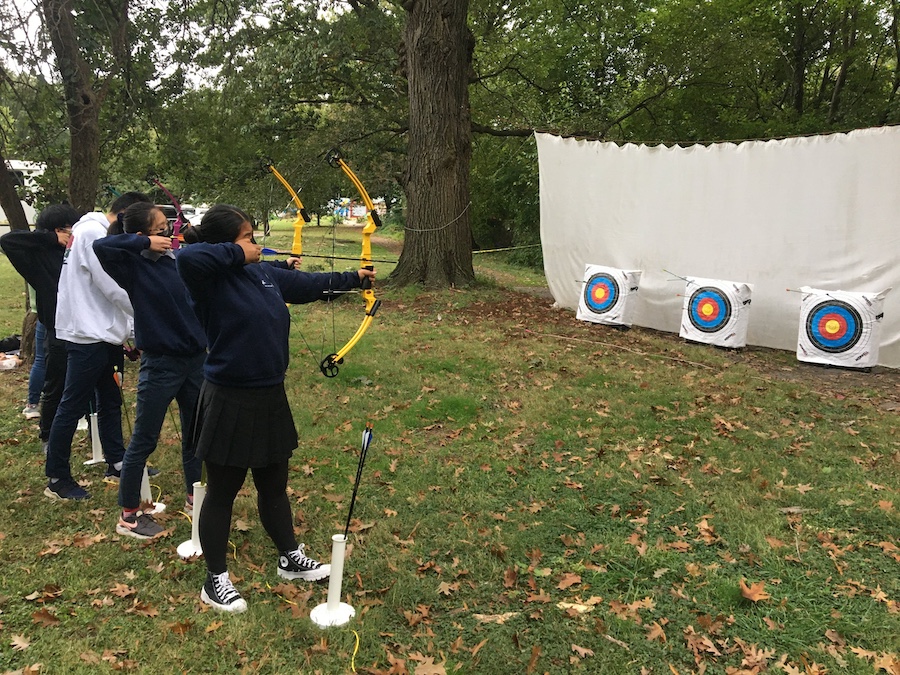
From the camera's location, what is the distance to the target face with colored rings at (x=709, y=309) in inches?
268

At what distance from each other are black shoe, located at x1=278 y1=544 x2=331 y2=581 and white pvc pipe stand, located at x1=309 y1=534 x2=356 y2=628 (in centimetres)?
21

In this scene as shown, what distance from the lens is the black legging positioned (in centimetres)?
230

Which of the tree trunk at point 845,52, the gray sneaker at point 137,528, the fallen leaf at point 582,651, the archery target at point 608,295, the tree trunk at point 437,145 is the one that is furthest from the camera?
the tree trunk at point 845,52

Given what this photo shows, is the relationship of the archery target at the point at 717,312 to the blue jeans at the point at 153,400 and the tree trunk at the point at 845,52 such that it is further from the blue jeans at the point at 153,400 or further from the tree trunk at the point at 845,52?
the tree trunk at the point at 845,52

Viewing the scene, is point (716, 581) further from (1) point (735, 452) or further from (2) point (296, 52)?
(2) point (296, 52)

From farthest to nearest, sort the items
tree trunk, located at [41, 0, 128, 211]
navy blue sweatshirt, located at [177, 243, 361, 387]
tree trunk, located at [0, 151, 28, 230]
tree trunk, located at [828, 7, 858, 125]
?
1. tree trunk, located at [828, 7, 858, 125]
2. tree trunk, located at [0, 151, 28, 230]
3. tree trunk, located at [41, 0, 128, 211]
4. navy blue sweatshirt, located at [177, 243, 361, 387]

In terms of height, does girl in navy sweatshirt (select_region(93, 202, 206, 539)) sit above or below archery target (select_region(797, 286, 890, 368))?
above

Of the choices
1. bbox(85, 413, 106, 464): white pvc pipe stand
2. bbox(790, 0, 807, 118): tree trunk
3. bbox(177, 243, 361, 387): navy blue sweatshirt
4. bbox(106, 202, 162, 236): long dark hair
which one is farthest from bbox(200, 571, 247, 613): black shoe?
bbox(790, 0, 807, 118): tree trunk

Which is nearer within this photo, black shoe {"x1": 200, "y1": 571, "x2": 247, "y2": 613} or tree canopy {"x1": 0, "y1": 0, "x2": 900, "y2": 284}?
black shoe {"x1": 200, "y1": 571, "x2": 247, "y2": 613}

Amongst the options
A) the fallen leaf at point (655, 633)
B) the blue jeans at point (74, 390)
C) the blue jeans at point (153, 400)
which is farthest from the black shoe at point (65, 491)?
the fallen leaf at point (655, 633)

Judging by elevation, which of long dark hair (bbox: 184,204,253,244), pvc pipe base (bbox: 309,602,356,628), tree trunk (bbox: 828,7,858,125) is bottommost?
pvc pipe base (bbox: 309,602,356,628)

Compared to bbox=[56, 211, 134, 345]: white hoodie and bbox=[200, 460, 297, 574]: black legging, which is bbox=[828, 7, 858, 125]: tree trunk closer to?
bbox=[56, 211, 134, 345]: white hoodie

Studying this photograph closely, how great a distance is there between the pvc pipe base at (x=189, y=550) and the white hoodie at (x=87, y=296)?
1085mm

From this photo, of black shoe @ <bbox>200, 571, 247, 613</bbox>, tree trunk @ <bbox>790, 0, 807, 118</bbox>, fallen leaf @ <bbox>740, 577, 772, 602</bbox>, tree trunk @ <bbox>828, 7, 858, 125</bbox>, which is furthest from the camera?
tree trunk @ <bbox>790, 0, 807, 118</bbox>
